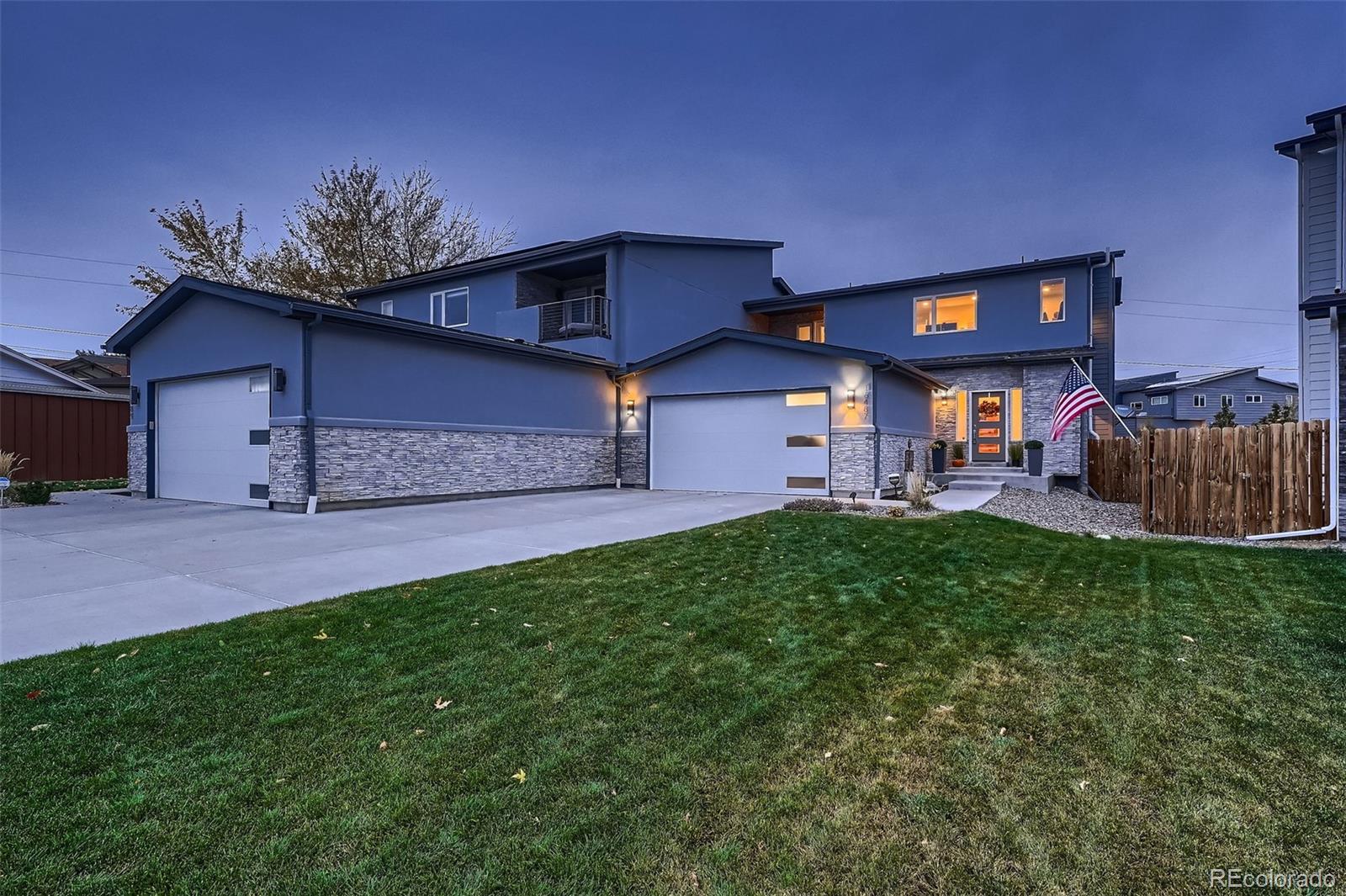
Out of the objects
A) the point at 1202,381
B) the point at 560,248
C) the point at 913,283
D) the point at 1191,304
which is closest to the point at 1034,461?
the point at 913,283

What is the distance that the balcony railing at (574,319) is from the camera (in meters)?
16.0

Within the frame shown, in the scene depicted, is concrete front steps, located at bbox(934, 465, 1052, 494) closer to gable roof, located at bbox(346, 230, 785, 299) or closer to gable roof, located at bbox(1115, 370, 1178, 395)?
gable roof, located at bbox(346, 230, 785, 299)

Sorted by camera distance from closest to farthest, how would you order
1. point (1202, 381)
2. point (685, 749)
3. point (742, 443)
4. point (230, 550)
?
point (685, 749) < point (230, 550) < point (742, 443) < point (1202, 381)

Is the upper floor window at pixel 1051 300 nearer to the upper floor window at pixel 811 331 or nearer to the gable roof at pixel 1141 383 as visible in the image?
the upper floor window at pixel 811 331

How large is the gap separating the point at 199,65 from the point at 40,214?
12713 millimetres

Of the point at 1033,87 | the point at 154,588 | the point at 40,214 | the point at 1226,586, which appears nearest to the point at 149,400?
the point at 154,588

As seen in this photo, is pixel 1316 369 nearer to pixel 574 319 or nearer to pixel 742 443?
pixel 742 443

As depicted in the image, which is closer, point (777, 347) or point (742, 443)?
point (777, 347)

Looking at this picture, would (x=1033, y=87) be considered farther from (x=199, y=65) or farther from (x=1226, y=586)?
(x=199, y=65)

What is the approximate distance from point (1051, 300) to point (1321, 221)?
723 centimetres

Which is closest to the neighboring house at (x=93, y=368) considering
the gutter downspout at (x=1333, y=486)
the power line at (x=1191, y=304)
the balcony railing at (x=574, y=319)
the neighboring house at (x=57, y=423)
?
the neighboring house at (x=57, y=423)

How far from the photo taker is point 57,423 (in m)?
15.6

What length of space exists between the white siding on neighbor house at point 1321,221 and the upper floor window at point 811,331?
1162 centimetres

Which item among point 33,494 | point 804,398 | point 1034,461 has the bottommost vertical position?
point 33,494
